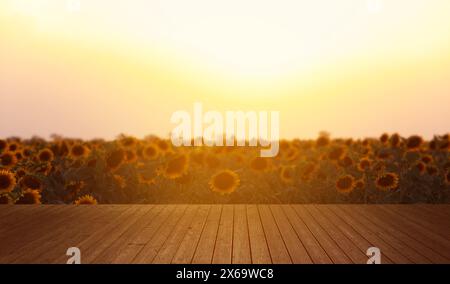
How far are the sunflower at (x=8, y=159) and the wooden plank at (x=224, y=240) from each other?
17.7ft

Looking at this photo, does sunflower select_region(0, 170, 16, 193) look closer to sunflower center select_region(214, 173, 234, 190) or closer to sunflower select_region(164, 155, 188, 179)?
sunflower select_region(164, 155, 188, 179)

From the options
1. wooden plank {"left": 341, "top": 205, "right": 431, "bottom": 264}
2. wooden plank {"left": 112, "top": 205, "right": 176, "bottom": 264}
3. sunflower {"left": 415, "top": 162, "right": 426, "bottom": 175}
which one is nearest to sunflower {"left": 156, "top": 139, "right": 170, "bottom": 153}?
wooden plank {"left": 112, "top": 205, "right": 176, "bottom": 264}

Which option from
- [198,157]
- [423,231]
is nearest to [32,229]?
[423,231]

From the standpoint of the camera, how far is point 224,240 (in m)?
6.61

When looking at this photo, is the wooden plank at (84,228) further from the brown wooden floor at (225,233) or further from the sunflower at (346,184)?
the sunflower at (346,184)

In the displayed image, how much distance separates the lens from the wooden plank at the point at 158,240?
5820 millimetres

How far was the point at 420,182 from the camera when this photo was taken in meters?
12.1

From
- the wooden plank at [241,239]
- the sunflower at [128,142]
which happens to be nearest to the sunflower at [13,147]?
the sunflower at [128,142]

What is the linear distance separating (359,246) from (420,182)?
20.7ft

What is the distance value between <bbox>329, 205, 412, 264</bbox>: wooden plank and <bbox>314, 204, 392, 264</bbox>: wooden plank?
56mm

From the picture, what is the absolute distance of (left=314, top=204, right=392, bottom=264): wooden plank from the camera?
6.33 metres

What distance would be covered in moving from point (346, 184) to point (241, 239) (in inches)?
192
